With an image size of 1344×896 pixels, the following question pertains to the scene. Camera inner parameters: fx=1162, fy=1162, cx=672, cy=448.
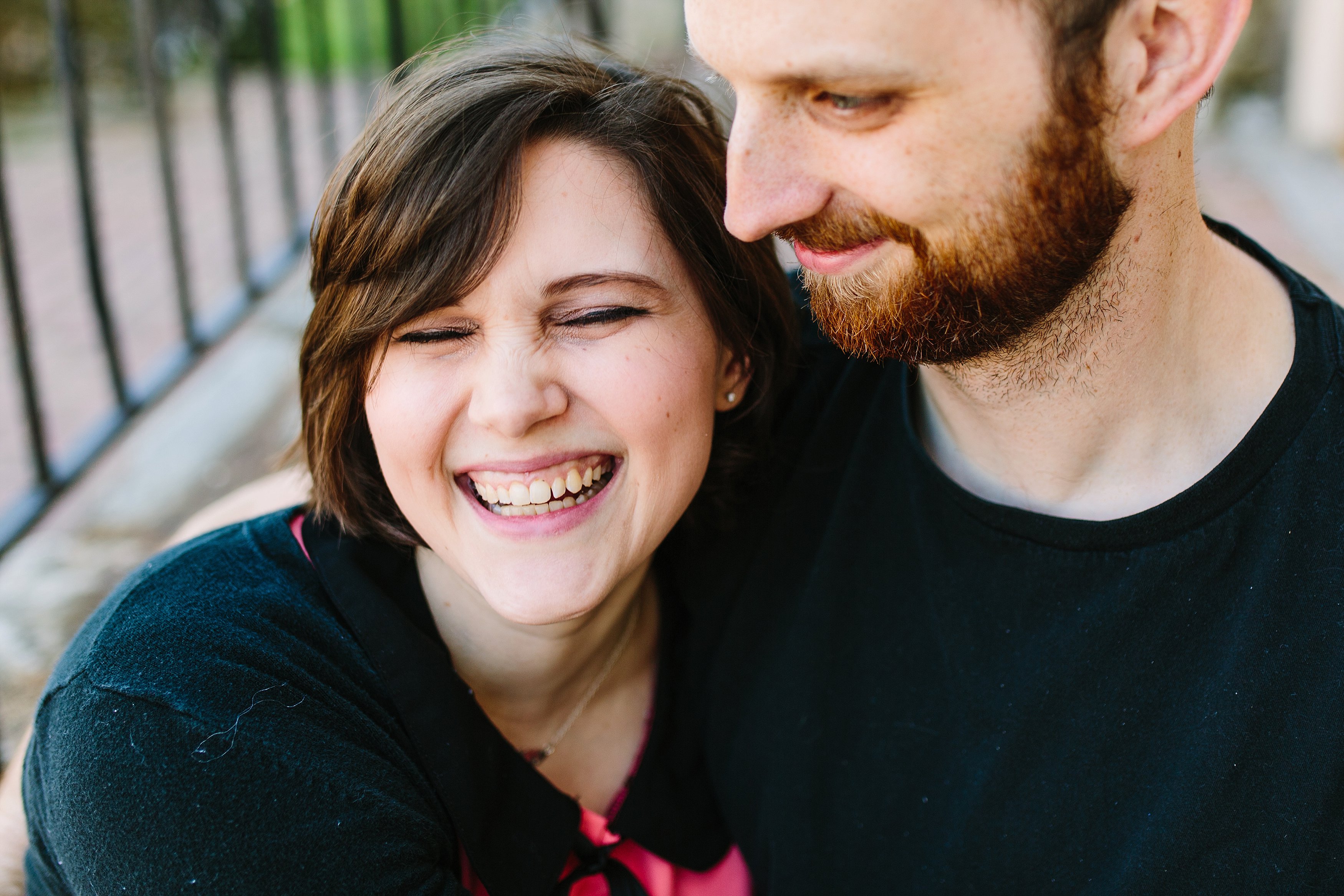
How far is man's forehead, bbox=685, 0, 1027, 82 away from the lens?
4.15 ft

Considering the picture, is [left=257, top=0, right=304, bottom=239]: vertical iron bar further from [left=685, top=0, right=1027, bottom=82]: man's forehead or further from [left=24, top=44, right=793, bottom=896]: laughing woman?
[left=685, top=0, right=1027, bottom=82]: man's forehead

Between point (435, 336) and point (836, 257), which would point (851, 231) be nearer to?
point (836, 257)

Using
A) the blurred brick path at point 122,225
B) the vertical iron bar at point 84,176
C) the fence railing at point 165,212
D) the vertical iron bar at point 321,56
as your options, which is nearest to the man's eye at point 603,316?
the fence railing at point 165,212

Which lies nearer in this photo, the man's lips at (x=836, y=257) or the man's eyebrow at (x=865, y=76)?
the man's eyebrow at (x=865, y=76)

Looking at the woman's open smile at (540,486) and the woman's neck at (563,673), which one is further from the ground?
the woman's open smile at (540,486)

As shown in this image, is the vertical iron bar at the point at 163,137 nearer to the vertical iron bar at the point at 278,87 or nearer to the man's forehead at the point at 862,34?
the vertical iron bar at the point at 278,87

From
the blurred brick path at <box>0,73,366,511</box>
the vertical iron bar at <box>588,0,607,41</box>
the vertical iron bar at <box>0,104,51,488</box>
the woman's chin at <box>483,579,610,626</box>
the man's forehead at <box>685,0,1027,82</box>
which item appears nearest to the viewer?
the man's forehead at <box>685,0,1027,82</box>

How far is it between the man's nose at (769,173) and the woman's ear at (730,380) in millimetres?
339

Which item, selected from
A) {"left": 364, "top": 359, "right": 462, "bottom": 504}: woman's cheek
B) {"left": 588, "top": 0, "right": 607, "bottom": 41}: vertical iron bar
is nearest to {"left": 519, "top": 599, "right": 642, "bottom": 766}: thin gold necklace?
{"left": 364, "top": 359, "right": 462, "bottom": 504}: woman's cheek

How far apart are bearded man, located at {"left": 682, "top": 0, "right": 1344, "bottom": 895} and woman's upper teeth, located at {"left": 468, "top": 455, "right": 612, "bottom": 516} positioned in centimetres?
39

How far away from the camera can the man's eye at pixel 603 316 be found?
1553mm

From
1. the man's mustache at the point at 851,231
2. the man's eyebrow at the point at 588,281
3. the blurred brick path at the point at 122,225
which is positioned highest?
the man's mustache at the point at 851,231

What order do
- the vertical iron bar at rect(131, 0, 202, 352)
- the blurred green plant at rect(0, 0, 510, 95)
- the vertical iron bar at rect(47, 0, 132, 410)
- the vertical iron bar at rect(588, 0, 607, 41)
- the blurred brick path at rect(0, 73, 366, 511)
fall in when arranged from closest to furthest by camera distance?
1. the vertical iron bar at rect(47, 0, 132, 410)
2. the vertical iron bar at rect(131, 0, 202, 352)
3. the blurred brick path at rect(0, 73, 366, 511)
4. the vertical iron bar at rect(588, 0, 607, 41)
5. the blurred green plant at rect(0, 0, 510, 95)

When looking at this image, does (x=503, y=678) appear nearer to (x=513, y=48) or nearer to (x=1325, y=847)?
(x=513, y=48)
